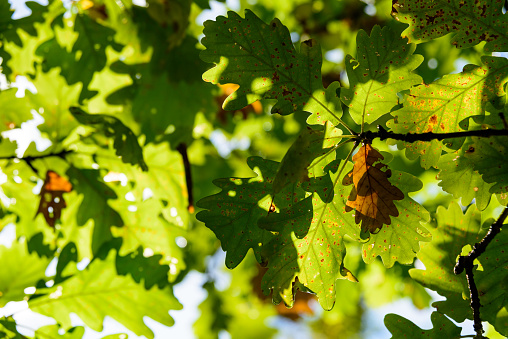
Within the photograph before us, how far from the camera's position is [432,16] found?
1.20 metres

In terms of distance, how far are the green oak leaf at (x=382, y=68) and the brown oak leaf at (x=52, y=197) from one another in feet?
4.35

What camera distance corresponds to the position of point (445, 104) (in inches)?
49.1

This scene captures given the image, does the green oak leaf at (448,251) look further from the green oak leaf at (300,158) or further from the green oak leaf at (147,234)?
the green oak leaf at (147,234)

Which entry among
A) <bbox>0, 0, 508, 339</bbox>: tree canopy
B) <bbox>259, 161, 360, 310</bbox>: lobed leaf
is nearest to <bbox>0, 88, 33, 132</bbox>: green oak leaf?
<bbox>0, 0, 508, 339</bbox>: tree canopy

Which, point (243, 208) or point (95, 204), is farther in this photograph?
point (95, 204)

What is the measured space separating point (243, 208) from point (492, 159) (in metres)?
0.65

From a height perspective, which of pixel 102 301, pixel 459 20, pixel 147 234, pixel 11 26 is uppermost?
pixel 459 20

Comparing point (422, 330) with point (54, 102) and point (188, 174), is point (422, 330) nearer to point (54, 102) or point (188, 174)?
point (188, 174)

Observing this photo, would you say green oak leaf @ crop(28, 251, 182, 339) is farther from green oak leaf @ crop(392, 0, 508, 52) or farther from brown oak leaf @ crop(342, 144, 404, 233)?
green oak leaf @ crop(392, 0, 508, 52)

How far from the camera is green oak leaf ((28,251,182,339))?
6.17ft

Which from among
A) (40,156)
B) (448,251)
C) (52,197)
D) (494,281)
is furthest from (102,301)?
(494,281)

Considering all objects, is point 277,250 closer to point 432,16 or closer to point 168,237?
point 432,16

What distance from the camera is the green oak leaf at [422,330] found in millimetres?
1349

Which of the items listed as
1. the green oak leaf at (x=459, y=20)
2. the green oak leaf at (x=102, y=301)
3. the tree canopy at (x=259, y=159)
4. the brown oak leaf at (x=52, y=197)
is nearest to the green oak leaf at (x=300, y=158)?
the tree canopy at (x=259, y=159)
